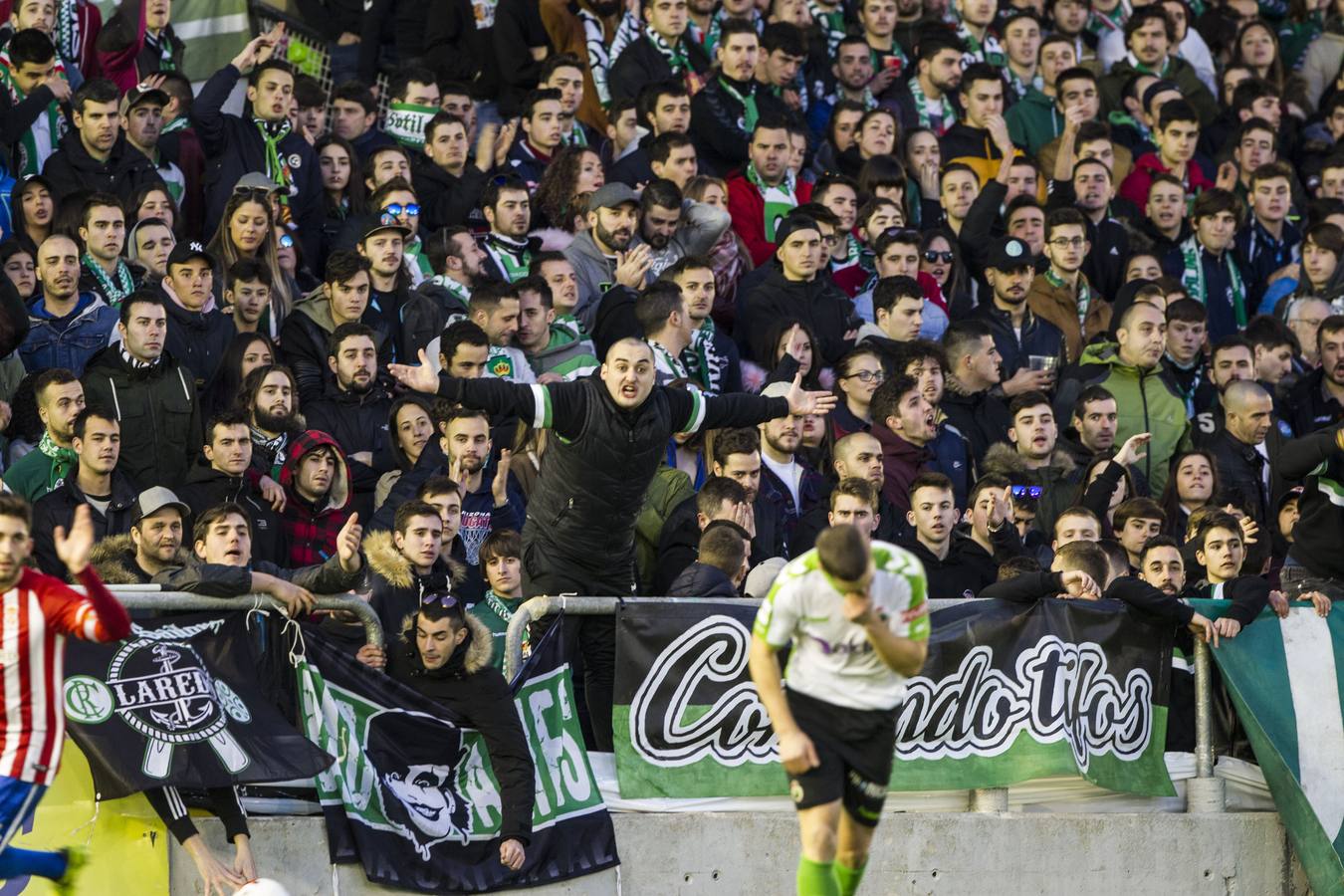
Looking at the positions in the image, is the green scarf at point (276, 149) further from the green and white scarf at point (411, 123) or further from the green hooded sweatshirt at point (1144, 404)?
the green hooded sweatshirt at point (1144, 404)

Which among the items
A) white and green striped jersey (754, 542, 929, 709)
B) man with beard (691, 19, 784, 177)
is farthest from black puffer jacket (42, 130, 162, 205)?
white and green striped jersey (754, 542, 929, 709)

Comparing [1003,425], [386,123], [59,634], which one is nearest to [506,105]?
[386,123]

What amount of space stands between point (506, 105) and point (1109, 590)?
7841 millimetres

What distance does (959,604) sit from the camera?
1145cm

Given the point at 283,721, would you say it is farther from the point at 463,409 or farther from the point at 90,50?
the point at 90,50

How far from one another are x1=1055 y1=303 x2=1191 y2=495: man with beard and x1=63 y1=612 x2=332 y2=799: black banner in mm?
6754

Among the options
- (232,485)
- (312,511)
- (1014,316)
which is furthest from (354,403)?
(1014,316)

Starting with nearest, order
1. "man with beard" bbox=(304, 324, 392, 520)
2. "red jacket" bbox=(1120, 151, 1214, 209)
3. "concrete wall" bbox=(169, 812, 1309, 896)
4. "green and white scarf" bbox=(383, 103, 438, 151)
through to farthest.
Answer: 1. "concrete wall" bbox=(169, 812, 1309, 896)
2. "man with beard" bbox=(304, 324, 392, 520)
3. "green and white scarf" bbox=(383, 103, 438, 151)
4. "red jacket" bbox=(1120, 151, 1214, 209)

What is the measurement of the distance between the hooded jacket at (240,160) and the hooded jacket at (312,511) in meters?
2.94

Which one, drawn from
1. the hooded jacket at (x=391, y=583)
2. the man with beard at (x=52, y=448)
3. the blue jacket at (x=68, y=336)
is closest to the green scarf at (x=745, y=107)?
the blue jacket at (x=68, y=336)

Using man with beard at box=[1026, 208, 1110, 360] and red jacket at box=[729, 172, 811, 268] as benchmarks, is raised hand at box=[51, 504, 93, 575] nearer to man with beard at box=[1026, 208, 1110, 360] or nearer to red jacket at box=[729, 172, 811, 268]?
red jacket at box=[729, 172, 811, 268]

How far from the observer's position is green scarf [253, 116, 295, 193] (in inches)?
593

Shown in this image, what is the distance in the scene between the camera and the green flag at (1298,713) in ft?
38.5

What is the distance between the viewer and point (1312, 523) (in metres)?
12.8
